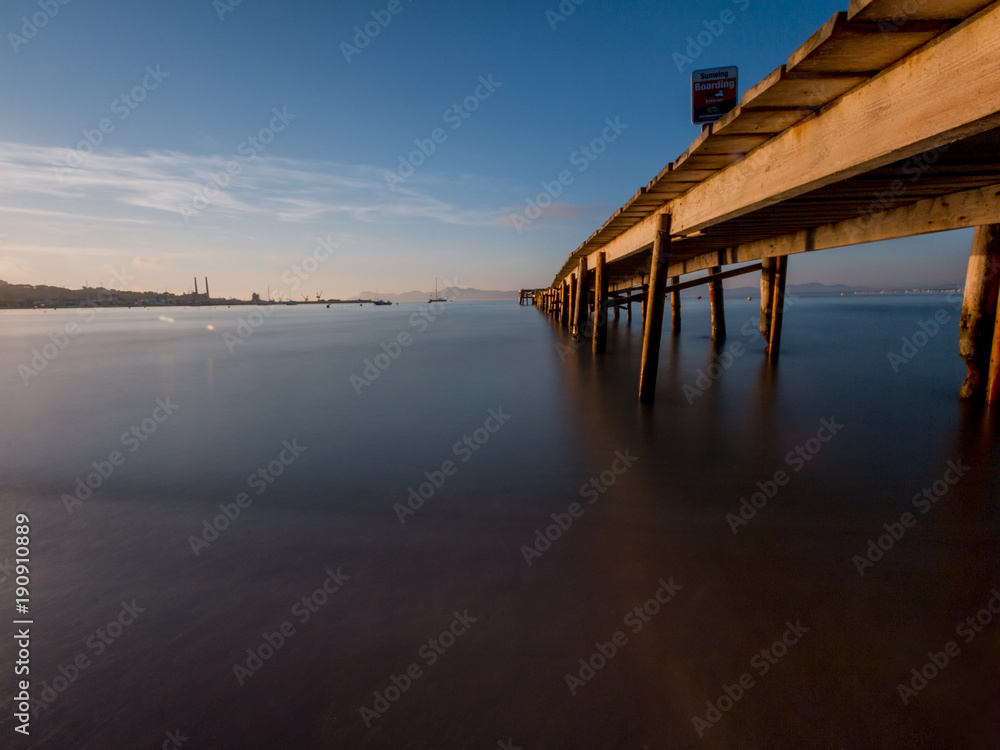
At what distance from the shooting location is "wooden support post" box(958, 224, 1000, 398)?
601 centimetres

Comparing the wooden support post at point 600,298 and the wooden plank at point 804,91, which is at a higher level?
the wooden plank at point 804,91

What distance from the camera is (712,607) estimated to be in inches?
99.0

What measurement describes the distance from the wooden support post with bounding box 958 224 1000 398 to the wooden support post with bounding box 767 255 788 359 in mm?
4491

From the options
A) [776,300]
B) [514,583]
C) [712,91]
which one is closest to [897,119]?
Result: [514,583]

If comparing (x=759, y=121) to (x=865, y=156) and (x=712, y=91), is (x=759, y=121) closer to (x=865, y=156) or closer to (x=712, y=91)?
(x=865, y=156)

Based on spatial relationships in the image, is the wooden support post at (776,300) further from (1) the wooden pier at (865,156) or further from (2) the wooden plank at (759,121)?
(2) the wooden plank at (759,121)

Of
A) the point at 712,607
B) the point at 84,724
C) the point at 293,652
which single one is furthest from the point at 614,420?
the point at 84,724

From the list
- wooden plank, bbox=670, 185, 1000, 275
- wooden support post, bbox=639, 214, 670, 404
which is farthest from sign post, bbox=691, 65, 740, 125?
wooden plank, bbox=670, 185, 1000, 275

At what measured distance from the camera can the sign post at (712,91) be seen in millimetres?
6488

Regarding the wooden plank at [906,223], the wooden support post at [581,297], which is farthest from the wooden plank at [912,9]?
the wooden support post at [581,297]

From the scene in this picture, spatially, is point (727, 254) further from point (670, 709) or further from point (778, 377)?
point (670, 709)

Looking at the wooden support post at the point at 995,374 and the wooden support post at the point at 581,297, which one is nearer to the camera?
the wooden support post at the point at 995,374

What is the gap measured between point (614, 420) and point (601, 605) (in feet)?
14.0

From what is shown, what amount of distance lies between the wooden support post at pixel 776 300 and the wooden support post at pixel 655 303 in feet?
18.9
